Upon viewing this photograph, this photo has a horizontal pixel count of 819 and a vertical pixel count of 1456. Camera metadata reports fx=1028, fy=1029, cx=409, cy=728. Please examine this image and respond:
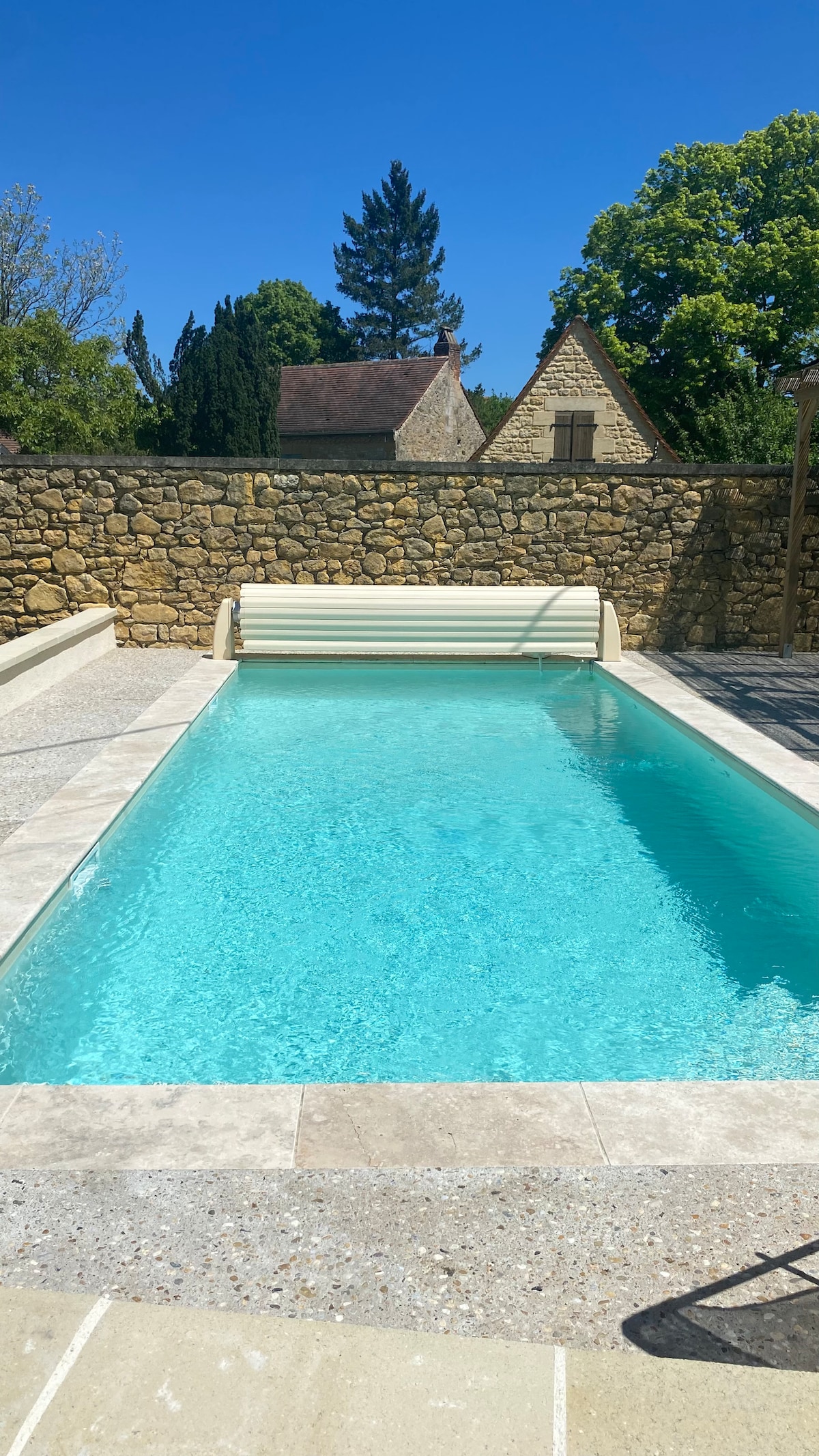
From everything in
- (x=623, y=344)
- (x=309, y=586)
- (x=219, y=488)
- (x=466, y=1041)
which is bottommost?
(x=466, y=1041)

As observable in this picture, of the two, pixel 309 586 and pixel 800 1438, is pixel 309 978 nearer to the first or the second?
pixel 800 1438

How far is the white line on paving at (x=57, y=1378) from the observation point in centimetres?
151

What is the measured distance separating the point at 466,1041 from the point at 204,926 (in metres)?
1.34

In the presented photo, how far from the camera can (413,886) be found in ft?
15.0

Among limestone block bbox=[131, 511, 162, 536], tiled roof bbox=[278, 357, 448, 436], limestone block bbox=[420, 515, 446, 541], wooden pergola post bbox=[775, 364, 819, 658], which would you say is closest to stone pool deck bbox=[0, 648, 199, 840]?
limestone block bbox=[131, 511, 162, 536]

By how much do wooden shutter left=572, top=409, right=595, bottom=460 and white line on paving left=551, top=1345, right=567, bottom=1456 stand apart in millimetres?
20467

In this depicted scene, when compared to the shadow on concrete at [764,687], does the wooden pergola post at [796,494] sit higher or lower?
higher

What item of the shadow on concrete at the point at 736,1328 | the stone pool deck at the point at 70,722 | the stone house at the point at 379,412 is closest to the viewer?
the shadow on concrete at the point at 736,1328

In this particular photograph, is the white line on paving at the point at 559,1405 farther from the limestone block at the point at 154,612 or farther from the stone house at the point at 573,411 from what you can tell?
the stone house at the point at 573,411

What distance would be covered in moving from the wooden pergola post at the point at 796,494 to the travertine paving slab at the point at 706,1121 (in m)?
8.12

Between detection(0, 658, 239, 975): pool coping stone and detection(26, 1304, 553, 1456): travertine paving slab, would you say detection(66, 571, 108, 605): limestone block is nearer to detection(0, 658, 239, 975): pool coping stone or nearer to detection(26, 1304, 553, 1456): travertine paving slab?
detection(0, 658, 239, 975): pool coping stone

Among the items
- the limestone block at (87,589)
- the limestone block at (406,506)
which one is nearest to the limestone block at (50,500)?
the limestone block at (87,589)

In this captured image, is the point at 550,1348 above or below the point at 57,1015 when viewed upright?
above

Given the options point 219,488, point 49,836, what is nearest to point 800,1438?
point 49,836
